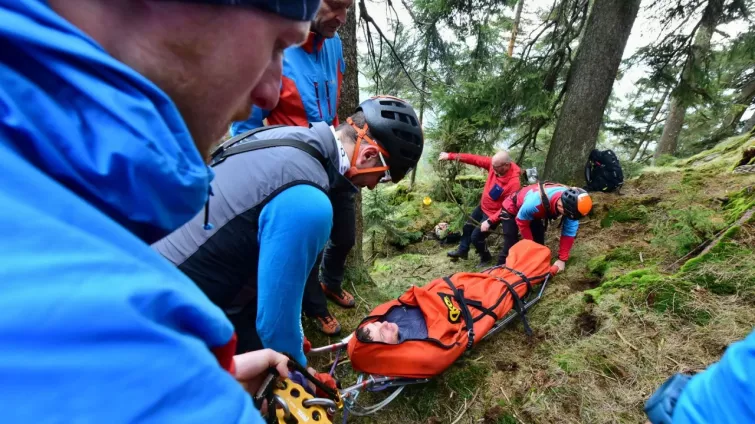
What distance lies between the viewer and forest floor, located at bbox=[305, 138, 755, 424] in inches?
114

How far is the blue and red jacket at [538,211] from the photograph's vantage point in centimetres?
535

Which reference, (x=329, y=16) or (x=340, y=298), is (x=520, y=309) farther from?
(x=329, y=16)

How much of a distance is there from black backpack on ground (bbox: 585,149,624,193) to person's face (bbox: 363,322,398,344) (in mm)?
5761

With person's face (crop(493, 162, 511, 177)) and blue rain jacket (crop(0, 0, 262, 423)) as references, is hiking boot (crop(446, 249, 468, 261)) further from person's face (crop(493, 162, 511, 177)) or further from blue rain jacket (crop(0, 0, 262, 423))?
blue rain jacket (crop(0, 0, 262, 423))

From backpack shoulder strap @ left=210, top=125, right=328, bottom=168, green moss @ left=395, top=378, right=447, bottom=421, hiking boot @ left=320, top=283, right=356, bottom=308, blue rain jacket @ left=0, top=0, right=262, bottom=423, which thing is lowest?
green moss @ left=395, top=378, right=447, bottom=421

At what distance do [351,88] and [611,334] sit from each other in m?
3.62

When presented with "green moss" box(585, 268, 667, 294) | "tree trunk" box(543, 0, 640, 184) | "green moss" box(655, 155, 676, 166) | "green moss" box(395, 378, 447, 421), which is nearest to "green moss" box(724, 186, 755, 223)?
"green moss" box(585, 268, 667, 294)

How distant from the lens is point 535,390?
119 inches

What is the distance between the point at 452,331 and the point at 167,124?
338cm

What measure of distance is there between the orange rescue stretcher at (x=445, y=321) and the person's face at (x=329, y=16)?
2629mm

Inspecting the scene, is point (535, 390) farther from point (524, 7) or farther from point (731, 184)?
point (524, 7)

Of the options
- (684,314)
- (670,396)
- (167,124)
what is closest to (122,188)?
(167,124)

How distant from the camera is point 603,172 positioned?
693cm

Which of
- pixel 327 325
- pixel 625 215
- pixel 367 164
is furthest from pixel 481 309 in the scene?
pixel 625 215
